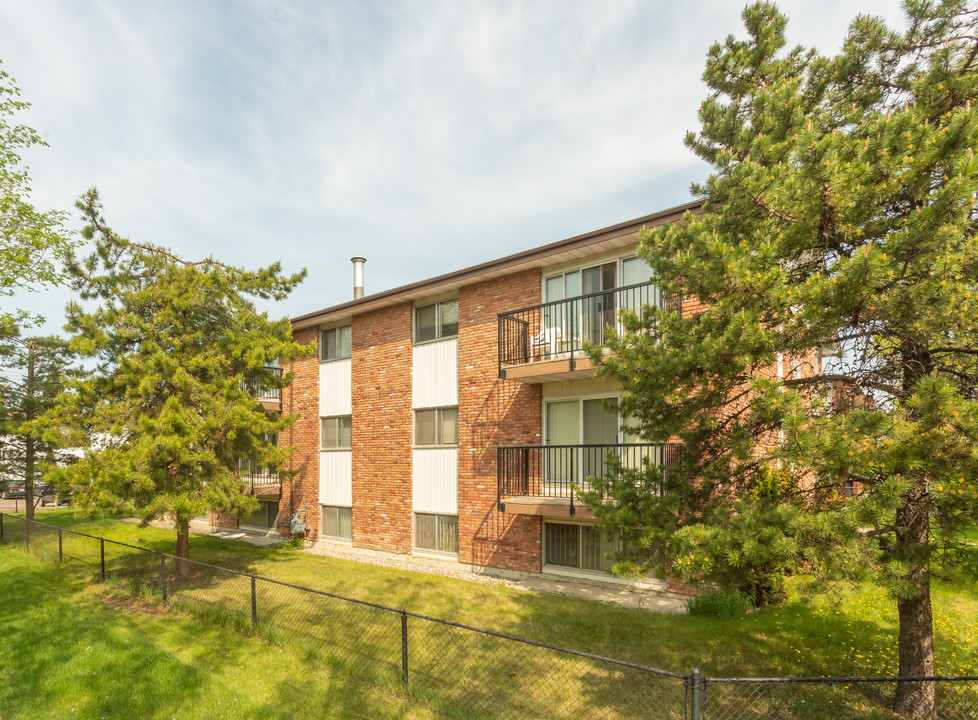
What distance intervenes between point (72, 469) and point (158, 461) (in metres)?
1.42

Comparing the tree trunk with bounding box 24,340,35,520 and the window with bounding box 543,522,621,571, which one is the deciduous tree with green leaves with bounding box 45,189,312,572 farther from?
the tree trunk with bounding box 24,340,35,520

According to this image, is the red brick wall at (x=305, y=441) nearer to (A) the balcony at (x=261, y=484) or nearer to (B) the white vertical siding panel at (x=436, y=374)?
(A) the balcony at (x=261, y=484)

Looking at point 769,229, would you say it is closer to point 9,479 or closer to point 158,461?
point 158,461

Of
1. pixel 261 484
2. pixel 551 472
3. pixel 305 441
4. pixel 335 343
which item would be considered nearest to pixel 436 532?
pixel 551 472

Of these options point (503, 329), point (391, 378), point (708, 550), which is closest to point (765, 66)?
point (708, 550)

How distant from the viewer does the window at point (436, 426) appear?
1362 centimetres

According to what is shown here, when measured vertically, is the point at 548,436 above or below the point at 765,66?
below

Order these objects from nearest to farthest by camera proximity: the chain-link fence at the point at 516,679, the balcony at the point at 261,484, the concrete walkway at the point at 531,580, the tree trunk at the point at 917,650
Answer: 1. the tree trunk at the point at 917,650
2. the chain-link fence at the point at 516,679
3. the concrete walkway at the point at 531,580
4. the balcony at the point at 261,484

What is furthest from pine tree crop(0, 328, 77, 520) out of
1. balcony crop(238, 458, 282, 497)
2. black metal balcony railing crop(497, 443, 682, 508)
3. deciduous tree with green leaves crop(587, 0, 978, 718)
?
deciduous tree with green leaves crop(587, 0, 978, 718)

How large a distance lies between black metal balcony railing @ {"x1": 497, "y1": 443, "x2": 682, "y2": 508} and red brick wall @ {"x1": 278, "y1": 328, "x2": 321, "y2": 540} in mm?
7344

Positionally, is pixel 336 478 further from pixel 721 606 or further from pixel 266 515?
pixel 721 606

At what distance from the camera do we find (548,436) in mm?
11805

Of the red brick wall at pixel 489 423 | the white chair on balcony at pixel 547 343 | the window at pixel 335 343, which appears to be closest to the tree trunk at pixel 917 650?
the white chair on balcony at pixel 547 343

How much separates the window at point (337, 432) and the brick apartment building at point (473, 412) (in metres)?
0.05
